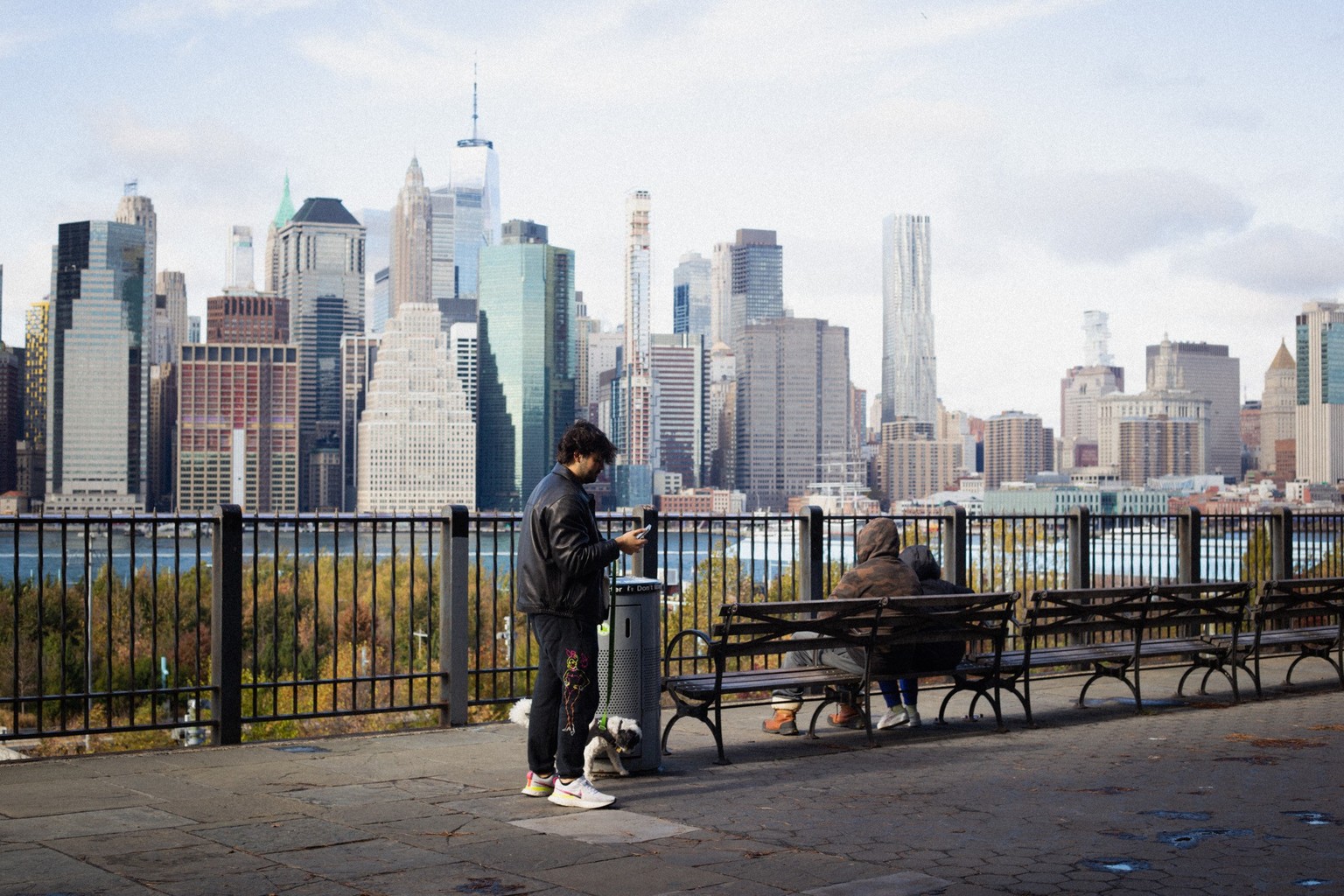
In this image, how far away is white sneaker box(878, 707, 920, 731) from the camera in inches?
351

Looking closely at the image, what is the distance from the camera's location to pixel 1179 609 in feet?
33.6

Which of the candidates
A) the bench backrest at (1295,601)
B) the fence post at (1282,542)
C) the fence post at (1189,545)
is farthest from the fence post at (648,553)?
the fence post at (1282,542)

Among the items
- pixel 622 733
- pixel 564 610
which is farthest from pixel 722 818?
pixel 564 610

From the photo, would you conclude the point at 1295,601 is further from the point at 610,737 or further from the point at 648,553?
the point at 610,737

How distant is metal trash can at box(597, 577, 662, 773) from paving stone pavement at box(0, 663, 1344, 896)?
0.29 ft

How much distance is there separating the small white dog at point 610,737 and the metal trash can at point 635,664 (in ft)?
0.31

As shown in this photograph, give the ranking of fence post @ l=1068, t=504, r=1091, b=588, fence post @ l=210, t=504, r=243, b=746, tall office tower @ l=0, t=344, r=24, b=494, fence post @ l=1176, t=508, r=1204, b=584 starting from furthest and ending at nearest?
tall office tower @ l=0, t=344, r=24, b=494, fence post @ l=1176, t=508, r=1204, b=584, fence post @ l=1068, t=504, r=1091, b=588, fence post @ l=210, t=504, r=243, b=746

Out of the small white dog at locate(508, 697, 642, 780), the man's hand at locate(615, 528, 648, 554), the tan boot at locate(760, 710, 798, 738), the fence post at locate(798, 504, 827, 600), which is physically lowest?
the tan boot at locate(760, 710, 798, 738)

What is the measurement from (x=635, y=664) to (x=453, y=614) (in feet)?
6.32

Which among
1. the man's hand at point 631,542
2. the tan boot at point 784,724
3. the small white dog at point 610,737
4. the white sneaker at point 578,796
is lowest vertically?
the tan boot at point 784,724

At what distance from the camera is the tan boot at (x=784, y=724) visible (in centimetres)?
880

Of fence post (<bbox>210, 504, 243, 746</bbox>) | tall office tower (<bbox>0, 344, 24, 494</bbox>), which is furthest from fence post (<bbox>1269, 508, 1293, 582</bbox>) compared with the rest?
tall office tower (<bbox>0, 344, 24, 494</bbox>)

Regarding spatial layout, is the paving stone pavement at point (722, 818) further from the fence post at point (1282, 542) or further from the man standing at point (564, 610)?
the fence post at point (1282, 542)

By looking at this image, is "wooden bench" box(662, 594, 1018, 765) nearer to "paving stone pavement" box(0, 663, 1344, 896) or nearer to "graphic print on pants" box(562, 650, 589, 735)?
"paving stone pavement" box(0, 663, 1344, 896)
